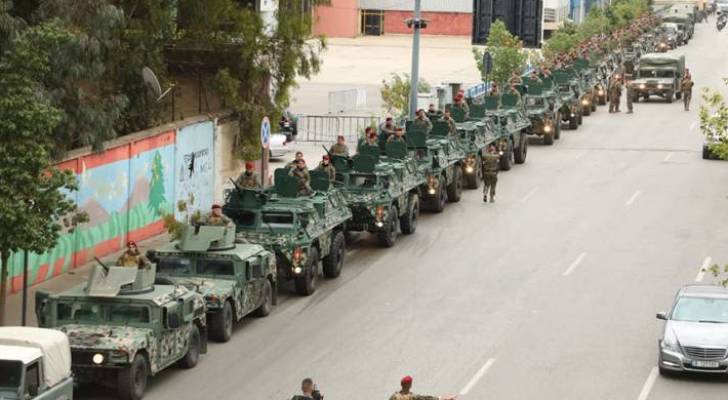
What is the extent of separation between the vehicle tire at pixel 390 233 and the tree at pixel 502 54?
86.2 feet

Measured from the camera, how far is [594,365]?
1047 inches

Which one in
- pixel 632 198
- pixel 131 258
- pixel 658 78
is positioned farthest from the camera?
pixel 658 78

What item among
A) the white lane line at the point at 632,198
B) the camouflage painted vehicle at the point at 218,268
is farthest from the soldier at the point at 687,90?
the camouflage painted vehicle at the point at 218,268

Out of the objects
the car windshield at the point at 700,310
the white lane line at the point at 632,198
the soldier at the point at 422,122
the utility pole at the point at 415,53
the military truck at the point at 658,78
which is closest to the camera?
the car windshield at the point at 700,310

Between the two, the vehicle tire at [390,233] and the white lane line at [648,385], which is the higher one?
the vehicle tire at [390,233]

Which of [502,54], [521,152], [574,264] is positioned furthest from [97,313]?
[502,54]

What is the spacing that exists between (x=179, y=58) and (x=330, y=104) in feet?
76.3

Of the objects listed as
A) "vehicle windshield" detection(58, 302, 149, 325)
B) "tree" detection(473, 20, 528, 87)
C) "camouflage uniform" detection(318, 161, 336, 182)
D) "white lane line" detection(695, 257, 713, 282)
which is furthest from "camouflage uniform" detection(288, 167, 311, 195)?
"tree" detection(473, 20, 528, 87)

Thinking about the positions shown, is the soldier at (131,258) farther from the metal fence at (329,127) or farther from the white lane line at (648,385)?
the metal fence at (329,127)

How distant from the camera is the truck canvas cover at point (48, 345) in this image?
21.3m

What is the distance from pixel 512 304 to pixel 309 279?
3783mm

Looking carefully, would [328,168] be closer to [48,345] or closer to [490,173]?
[490,173]

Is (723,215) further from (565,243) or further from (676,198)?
(565,243)

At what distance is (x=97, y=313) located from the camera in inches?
973
